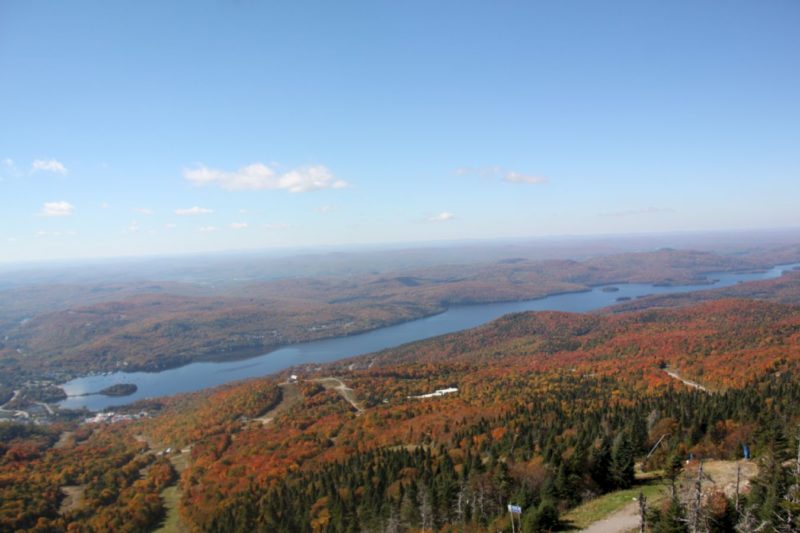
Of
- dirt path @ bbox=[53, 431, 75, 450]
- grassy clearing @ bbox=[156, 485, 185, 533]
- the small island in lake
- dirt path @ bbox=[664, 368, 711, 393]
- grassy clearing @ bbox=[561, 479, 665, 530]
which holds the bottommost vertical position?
the small island in lake

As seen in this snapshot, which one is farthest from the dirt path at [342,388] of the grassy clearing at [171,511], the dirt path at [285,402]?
the grassy clearing at [171,511]

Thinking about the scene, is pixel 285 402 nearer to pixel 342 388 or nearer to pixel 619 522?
pixel 342 388

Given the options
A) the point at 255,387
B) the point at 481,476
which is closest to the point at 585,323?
the point at 255,387

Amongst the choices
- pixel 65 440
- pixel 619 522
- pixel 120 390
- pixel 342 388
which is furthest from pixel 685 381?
pixel 120 390

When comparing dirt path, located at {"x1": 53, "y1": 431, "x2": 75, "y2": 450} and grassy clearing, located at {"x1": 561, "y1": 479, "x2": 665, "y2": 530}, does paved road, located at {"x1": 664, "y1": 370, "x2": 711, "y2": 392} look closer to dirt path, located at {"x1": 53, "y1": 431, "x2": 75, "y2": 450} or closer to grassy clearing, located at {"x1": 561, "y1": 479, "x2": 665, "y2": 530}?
grassy clearing, located at {"x1": 561, "y1": 479, "x2": 665, "y2": 530}

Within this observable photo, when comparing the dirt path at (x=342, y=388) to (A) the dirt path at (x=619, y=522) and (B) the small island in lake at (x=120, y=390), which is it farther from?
(B) the small island in lake at (x=120, y=390)

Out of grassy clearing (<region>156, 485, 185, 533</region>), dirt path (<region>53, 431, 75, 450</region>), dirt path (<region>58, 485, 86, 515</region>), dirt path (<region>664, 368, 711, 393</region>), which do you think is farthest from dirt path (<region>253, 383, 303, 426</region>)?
dirt path (<region>664, 368, 711, 393</region>)
